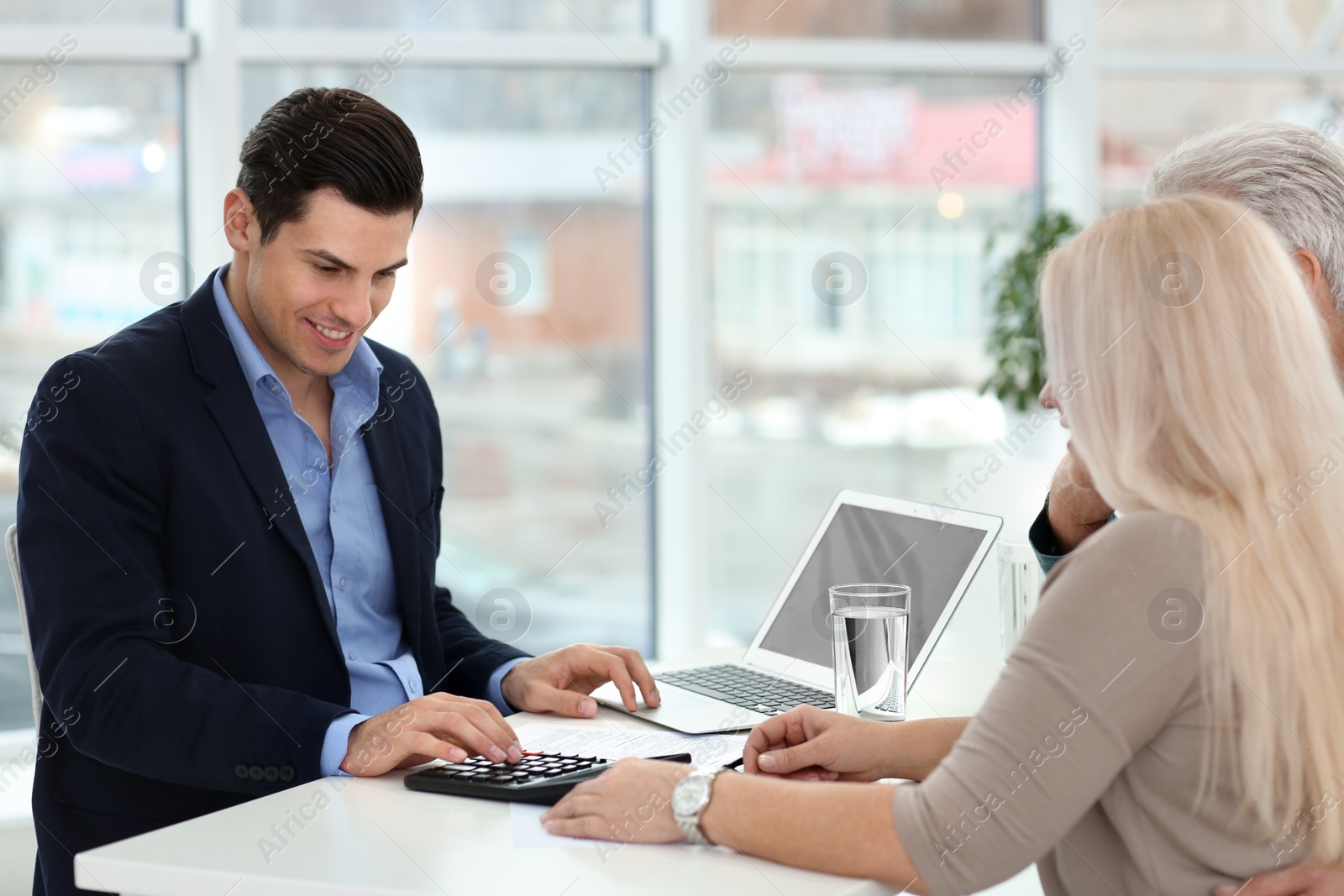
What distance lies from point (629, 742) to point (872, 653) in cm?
32

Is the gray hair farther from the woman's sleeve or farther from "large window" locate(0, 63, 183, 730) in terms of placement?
"large window" locate(0, 63, 183, 730)

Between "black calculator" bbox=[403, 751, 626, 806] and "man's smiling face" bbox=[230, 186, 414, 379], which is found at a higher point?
"man's smiling face" bbox=[230, 186, 414, 379]

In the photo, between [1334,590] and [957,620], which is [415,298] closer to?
[957,620]

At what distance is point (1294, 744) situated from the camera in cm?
113

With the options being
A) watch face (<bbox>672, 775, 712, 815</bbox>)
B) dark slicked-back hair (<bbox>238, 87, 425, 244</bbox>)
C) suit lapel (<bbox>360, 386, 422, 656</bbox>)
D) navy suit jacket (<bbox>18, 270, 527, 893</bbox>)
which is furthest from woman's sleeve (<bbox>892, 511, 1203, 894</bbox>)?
dark slicked-back hair (<bbox>238, 87, 425, 244</bbox>)

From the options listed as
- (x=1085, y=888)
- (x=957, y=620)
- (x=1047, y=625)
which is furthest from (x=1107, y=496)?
(x=957, y=620)

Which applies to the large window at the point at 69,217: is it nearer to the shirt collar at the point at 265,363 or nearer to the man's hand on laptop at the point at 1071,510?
the shirt collar at the point at 265,363

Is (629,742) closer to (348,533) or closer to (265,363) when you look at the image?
(348,533)

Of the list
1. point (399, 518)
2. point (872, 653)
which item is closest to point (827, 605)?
point (872, 653)

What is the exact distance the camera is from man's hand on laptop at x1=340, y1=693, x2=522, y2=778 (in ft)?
4.67

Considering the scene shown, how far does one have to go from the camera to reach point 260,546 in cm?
170

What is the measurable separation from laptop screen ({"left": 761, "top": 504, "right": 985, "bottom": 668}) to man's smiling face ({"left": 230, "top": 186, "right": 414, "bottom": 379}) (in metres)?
0.77

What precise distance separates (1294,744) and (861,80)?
125 inches

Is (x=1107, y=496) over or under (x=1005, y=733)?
over
